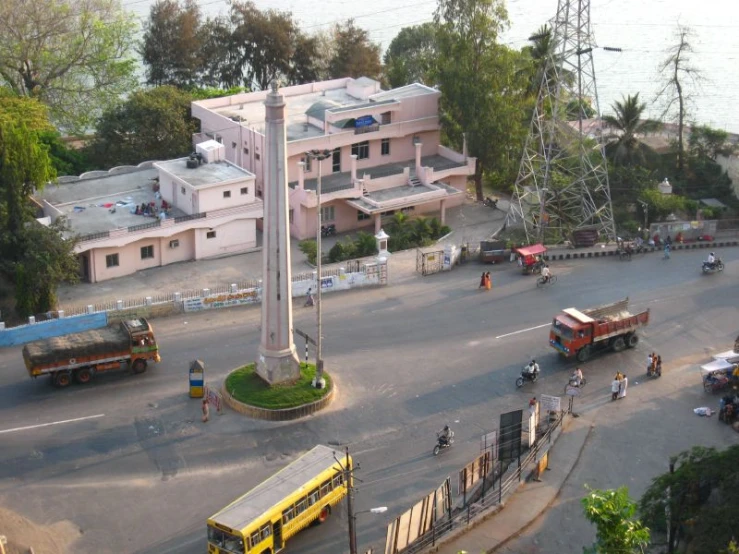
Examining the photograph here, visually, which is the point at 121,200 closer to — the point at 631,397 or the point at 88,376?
the point at 88,376

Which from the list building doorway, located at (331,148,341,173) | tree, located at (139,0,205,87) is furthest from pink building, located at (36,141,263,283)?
tree, located at (139,0,205,87)

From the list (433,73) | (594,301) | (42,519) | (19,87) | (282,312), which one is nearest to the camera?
(42,519)

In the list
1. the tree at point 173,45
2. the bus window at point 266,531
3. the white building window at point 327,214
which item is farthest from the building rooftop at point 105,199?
the bus window at point 266,531

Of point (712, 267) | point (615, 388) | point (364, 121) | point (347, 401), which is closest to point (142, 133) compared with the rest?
point (364, 121)

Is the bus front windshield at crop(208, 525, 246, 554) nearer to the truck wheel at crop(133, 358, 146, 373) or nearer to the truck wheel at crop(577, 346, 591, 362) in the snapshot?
the truck wheel at crop(133, 358, 146, 373)

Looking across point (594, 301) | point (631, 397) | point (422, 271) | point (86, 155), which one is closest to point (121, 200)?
point (86, 155)

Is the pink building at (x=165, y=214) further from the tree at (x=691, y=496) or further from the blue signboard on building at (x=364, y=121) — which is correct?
the tree at (x=691, y=496)
